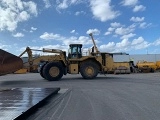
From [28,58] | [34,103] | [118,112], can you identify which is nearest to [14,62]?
[28,58]

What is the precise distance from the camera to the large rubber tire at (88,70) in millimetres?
21648

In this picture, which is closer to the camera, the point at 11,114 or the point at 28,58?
the point at 11,114

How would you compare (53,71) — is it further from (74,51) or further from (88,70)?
(88,70)

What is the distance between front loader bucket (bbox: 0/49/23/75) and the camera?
17.9 meters

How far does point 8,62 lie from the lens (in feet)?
60.0

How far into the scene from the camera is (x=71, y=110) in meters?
7.79

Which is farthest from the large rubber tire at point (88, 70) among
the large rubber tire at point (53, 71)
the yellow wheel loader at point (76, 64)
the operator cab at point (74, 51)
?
the large rubber tire at point (53, 71)

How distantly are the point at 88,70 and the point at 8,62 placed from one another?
260 inches

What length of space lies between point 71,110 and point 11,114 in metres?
2.08

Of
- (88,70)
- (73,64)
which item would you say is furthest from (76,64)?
(88,70)

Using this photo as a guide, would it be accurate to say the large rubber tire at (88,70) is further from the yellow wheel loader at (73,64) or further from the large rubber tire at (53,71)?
the large rubber tire at (53,71)

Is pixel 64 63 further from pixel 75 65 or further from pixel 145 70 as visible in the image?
pixel 145 70

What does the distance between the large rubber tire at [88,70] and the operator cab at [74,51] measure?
0.96 m

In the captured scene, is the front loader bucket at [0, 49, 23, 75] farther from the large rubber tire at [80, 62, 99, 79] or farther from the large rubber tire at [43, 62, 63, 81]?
the large rubber tire at [80, 62, 99, 79]
